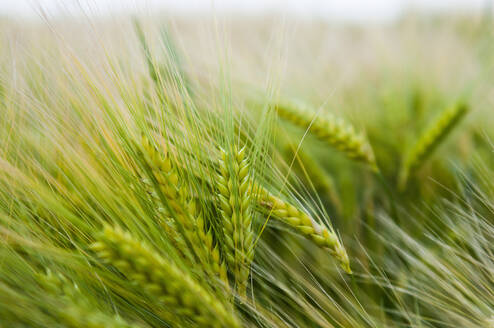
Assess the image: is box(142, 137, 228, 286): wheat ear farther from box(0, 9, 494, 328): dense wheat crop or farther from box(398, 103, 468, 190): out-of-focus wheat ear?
box(398, 103, 468, 190): out-of-focus wheat ear

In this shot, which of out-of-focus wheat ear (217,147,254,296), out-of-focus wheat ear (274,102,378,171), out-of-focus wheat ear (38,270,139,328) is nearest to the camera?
out-of-focus wheat ear (38,270,139,328)

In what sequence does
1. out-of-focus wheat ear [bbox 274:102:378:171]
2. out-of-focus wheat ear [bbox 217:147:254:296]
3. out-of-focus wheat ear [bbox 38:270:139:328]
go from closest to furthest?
out-of-focus wheat ear [bbox 38:270:139:328]
out-of-focus wheat ear [bbox 217:147:254:296]
out-of-focus wheat ear [bbox 274:102:378:171]

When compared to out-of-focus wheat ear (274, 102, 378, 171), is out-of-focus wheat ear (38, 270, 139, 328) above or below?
below

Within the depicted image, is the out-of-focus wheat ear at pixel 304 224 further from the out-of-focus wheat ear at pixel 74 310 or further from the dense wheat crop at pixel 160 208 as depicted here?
the out-of-focus wheat ear at pixel 74 310

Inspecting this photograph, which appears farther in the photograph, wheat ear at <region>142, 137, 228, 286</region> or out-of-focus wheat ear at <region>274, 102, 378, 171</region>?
out-of-focus wheat ear at <region>274, 102, 378, 171</region>

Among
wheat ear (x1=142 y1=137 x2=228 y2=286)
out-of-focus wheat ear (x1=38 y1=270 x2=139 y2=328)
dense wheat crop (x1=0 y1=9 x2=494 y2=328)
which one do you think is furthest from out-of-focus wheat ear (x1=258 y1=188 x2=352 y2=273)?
out-of-focus wheat ear (x1=38 y1=270 x2=139 y2=328)

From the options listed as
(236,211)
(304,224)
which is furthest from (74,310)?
(304,224)

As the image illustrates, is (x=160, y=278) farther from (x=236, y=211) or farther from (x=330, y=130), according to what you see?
(x=330, y=130)
